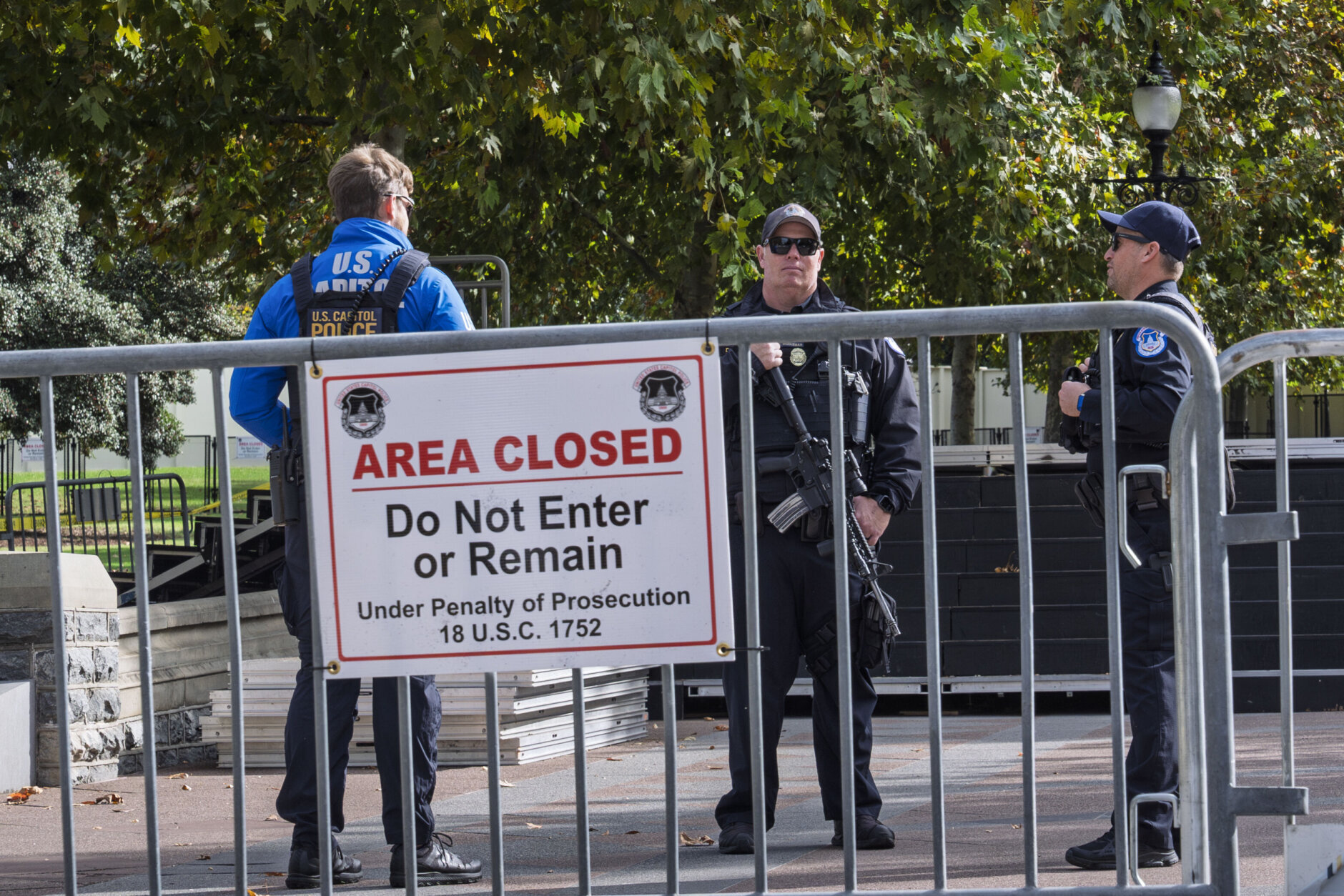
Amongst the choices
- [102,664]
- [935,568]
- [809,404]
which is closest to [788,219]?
[809,404]

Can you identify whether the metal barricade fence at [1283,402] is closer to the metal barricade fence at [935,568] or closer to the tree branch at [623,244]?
the metal barricade fence at [935,568]

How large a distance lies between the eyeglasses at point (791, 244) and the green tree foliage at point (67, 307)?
20.1 meters

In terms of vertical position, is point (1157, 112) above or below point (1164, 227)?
above

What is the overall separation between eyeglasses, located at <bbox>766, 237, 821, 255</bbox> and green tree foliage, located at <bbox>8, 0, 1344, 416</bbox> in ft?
9.17

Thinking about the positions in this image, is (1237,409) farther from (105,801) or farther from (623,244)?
(105,801)

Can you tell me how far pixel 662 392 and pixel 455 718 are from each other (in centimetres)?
416

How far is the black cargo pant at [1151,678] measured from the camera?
439cm

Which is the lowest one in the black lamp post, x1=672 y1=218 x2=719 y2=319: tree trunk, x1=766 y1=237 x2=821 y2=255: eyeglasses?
x1=766 y1=237 x2=821 y2=255: eyeglasses

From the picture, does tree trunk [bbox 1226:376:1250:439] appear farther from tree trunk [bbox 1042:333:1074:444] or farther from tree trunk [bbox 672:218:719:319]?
tree trunk [bbox 672:218:719:319]

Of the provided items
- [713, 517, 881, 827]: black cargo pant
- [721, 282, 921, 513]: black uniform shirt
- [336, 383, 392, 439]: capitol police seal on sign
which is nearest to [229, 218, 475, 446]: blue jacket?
[721, 282, 921, 513]: black uniform shirt

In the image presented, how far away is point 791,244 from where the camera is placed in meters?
4.80

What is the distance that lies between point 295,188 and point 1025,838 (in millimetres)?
11004

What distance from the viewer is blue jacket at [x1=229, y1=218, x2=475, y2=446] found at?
4.34 meters

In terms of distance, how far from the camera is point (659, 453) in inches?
128
